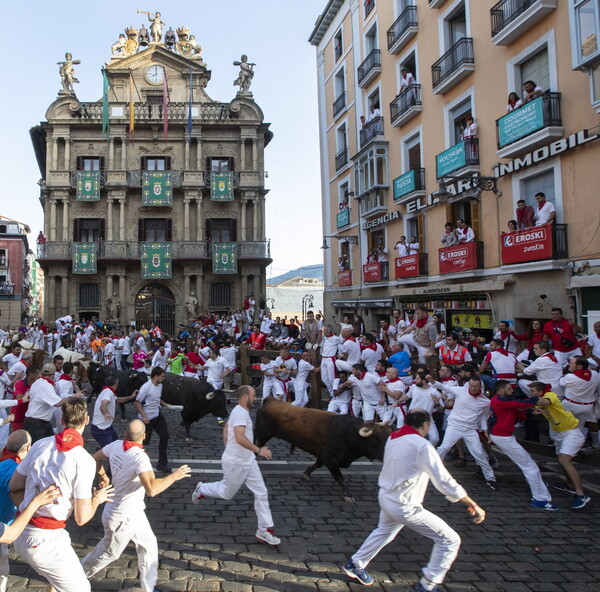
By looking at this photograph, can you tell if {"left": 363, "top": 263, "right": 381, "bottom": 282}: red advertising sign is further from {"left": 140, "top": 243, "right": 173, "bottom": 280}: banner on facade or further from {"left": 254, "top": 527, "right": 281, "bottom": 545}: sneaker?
{"left": 254, "top": 527, "right": 281, "bottom": 545}: sneaker

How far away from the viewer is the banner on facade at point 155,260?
3409 cm

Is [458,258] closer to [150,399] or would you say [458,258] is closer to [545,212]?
[545,212]

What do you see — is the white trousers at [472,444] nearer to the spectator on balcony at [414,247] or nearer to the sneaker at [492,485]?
the sneaker at [492,485]

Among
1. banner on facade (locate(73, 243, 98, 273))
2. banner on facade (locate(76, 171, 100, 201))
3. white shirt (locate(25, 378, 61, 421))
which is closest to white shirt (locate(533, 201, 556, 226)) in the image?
white shirt (locate(25, 378, 61, 421))

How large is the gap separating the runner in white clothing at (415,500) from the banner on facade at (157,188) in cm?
3152

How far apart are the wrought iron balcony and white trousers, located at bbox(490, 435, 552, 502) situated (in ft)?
38.7

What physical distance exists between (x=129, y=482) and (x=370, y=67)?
2238cm

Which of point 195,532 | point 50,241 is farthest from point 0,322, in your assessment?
point 195,532

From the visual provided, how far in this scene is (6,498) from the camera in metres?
4.73

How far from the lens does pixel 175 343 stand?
15.7m

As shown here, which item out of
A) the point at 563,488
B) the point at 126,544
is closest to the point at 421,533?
the point at 126,544

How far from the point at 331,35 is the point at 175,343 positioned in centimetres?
2111

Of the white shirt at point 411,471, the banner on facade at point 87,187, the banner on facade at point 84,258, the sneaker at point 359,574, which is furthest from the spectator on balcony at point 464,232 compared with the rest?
the banner on facade at point 87,187

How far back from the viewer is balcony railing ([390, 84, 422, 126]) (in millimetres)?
20208
